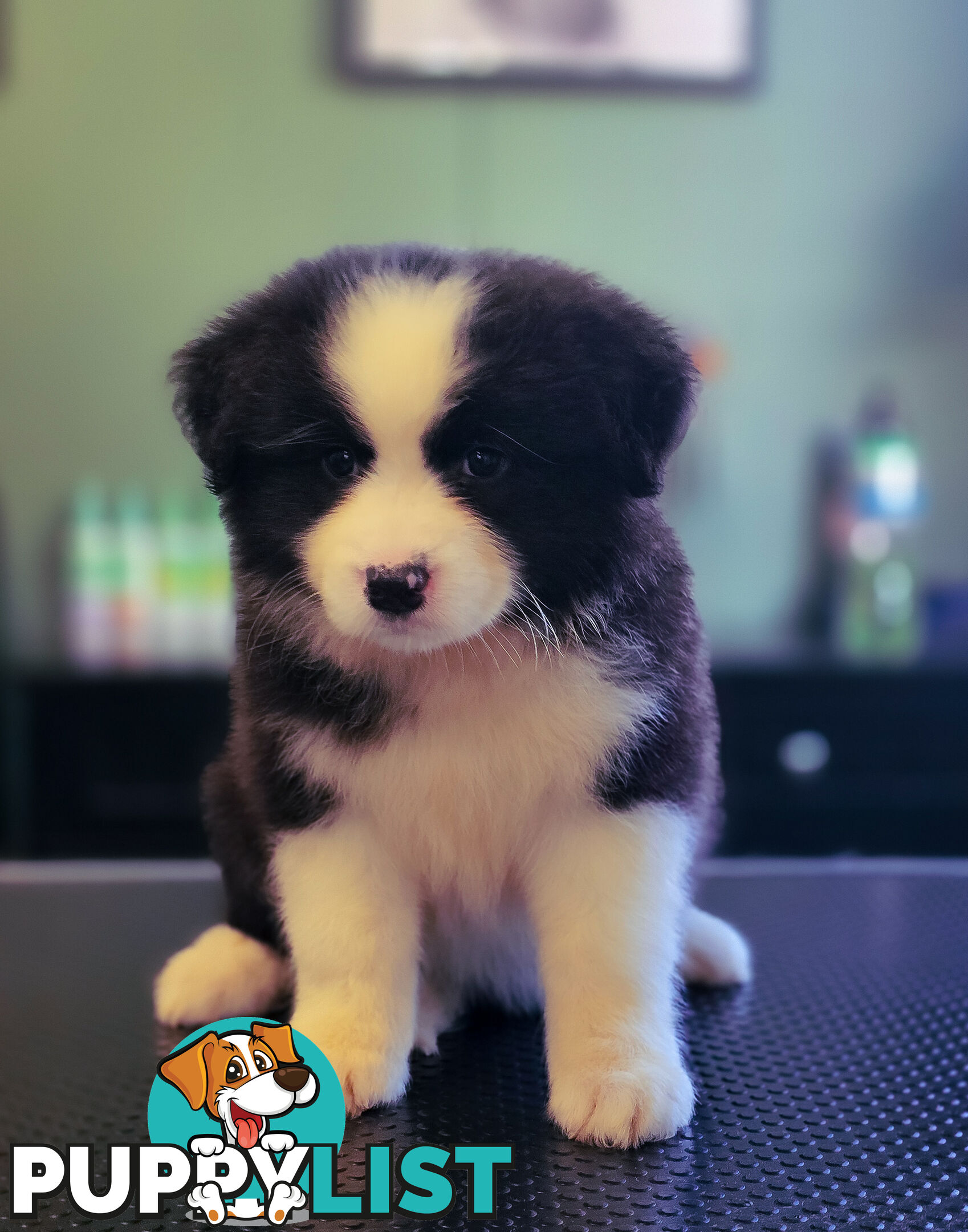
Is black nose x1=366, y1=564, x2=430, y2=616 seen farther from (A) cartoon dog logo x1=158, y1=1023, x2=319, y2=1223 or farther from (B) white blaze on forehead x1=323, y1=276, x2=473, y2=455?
(A) cartoon dog logo x1=158, y1=1023, x2=319, y2=1223

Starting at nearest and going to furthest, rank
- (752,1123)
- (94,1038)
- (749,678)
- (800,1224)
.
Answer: (800,1224) → (752,1123) → (94,1038) → (749,678)

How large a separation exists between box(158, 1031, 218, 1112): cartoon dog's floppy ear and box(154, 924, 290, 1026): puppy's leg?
0.94ft

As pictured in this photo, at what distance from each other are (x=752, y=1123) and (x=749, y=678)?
1.66m

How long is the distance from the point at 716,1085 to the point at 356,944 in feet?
0.89

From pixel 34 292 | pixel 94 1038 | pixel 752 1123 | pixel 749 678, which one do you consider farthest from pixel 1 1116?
pixel 34 292

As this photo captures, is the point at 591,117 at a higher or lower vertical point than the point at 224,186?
higher

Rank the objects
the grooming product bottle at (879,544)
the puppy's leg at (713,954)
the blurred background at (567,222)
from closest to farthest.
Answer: the puppy's leg at (713,954)
the grooming product bottle at (879,544)
the blurred background at (567,222)

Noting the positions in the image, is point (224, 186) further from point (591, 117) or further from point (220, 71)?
point (591, 117)

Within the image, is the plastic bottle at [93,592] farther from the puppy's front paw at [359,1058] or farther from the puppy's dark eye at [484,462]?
the puppy's dark eye at [484,462]

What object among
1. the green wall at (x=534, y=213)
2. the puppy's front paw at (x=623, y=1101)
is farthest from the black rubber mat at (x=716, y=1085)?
the green wall at (x=534, y=213)

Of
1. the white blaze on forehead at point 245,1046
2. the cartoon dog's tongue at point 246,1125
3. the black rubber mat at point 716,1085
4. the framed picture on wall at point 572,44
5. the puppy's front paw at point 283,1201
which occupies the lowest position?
the black rubber mat at point 716,1085

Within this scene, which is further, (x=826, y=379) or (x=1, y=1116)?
(x=826, y=379)

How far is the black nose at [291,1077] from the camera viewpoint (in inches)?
22.6

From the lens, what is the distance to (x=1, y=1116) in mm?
777
